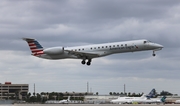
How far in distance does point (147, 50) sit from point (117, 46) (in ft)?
16.8

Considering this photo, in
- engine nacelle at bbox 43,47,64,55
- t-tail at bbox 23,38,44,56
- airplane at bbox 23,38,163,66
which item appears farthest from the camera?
t-tail at bbox 23,38,44,56

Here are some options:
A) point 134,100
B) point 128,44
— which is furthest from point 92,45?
point 134,100

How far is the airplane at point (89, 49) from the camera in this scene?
66.2m

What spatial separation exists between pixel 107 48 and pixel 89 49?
4022 mm

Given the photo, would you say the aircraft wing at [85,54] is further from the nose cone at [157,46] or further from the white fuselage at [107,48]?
the nose cone at [157,46]

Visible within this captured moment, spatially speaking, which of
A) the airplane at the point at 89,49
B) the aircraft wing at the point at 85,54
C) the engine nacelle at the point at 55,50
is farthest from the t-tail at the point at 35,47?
the aircraft wing at the point at 85,54

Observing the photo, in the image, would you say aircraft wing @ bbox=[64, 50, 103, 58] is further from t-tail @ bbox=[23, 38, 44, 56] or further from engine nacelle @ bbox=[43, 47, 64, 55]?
t-tail @ bbox=[23, 38, 44, 56]

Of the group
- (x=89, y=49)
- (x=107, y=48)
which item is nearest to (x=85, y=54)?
(x=89, y=49)

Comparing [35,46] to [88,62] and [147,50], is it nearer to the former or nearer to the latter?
[88,62]

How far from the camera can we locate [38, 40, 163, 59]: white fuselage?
6612cm

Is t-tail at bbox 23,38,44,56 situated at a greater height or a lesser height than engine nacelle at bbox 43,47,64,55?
greater

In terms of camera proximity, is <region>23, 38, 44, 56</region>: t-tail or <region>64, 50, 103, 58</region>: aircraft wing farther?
<region>23, 38, 44, 56</region>: t-tail

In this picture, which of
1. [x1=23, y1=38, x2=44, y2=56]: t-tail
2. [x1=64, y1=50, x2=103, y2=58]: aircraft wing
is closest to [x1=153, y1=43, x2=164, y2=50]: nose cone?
[x1=64, y1=50, x2=103, y2=58]: aircraft wing

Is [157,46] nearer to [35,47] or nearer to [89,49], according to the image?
[89,49]
